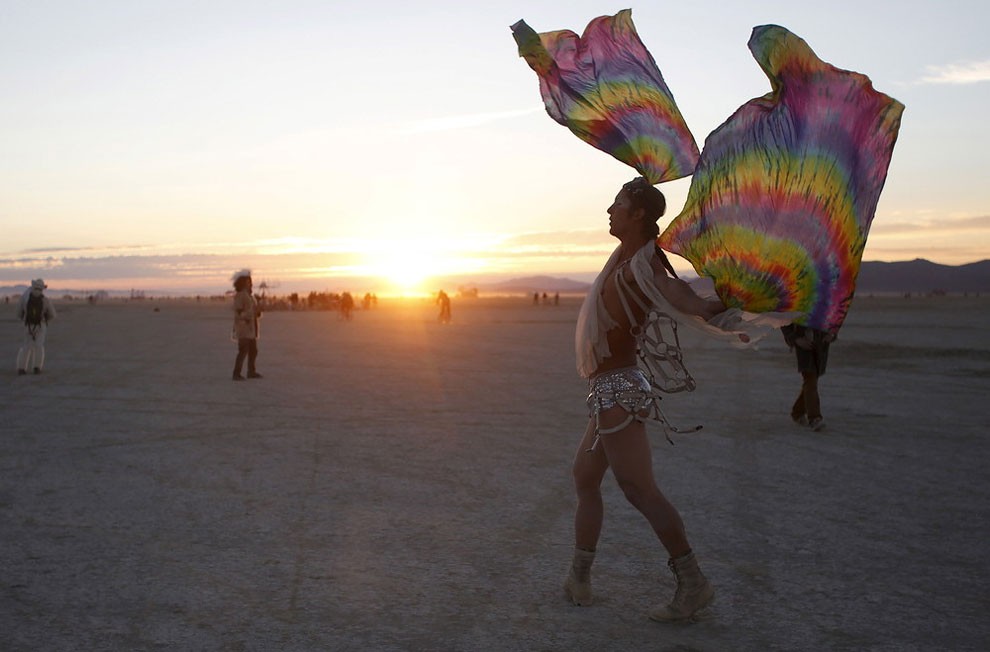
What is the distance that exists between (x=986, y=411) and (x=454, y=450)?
7.80 metres

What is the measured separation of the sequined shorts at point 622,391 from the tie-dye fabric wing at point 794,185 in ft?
2.68

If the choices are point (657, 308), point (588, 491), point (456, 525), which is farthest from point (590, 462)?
point (456, 525)

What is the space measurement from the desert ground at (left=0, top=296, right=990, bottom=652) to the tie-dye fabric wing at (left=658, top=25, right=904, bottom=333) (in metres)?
1.82

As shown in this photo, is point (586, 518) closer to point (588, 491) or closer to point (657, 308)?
point (588, 491)

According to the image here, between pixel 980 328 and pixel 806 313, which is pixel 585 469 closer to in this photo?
pixel 806 313

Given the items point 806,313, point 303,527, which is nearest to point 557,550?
point 303,527

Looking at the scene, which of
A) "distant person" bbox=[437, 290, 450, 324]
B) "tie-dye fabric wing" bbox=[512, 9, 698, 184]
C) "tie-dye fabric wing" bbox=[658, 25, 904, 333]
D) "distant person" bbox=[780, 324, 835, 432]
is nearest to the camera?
"tie-dye fabric wing" bbox=[658, 25, 904, 333]

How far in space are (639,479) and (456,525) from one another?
227 cm

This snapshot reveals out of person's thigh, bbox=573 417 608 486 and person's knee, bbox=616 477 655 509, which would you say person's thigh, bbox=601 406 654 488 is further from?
person's thigh, bbox=573 417 608 486

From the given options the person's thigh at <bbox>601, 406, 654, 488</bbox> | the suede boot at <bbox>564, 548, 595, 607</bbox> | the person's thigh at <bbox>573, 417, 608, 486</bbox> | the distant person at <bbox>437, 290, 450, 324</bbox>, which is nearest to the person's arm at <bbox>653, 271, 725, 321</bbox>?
the person's thigh at <bbox>601, 406, 654, 488</bbox>

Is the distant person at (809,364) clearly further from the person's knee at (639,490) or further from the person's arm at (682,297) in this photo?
the person's arm at (682,297)

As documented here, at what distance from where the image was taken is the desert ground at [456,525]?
184 inches

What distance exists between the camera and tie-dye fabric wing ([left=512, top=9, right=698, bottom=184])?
4.57m

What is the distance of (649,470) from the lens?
187 inches
